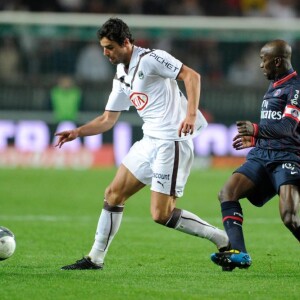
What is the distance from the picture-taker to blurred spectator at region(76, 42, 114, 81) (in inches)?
854

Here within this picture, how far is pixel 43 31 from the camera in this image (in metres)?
20.9

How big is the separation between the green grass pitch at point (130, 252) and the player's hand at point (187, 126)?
1.23m

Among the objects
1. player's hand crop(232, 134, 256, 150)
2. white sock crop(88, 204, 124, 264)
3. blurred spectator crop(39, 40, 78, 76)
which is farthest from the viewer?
blurred spectator crop(39, 40, 78, 76)

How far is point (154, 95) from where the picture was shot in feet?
28.7

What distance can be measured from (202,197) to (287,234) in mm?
4538

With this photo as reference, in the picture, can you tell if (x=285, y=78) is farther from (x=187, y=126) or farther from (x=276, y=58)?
(x=187, y=126)

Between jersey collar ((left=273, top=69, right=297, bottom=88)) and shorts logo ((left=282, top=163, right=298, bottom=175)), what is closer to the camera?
shorts logo ((left=282, top=163, right=298, bottom=175))

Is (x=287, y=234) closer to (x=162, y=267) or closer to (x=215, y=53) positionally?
(x=162, y=267)

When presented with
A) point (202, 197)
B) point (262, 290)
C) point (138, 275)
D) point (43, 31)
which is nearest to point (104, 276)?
point (138, 275)

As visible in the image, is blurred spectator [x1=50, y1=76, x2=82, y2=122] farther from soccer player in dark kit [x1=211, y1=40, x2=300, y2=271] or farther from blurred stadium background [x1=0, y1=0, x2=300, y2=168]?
soccer player in dark kit [x1=211, y1=40, x2=300, y2=271]

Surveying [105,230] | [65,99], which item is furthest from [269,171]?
[65,99]

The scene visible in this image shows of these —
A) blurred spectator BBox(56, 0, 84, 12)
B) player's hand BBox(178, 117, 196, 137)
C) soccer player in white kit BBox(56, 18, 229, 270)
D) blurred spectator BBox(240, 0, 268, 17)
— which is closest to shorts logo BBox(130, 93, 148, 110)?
soccer player in white kit BBox(56, 18, 229, 270)

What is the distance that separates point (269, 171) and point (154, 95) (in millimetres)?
1254

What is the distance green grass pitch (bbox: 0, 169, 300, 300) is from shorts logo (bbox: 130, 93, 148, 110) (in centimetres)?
148
